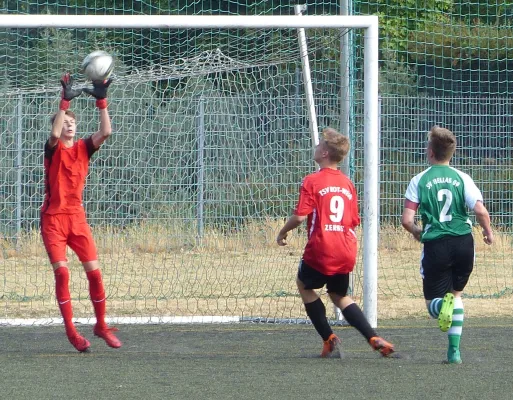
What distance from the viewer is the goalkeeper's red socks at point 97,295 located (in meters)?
6.99

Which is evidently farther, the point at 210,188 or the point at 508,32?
the point at 508,32

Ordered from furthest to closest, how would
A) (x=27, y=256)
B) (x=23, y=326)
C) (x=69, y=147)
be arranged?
(x=27, y=256) → (x=23, y=326) → (x=69, y=147)

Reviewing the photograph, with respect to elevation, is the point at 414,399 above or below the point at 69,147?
below

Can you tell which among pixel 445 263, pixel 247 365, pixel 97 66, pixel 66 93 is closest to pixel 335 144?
pixel 445 263

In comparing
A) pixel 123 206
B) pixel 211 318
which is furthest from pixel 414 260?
pixel 211 318

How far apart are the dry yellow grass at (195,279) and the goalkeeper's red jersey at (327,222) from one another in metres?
2.64

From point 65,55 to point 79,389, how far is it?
6.35m

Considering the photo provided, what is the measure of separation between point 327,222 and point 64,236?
5.95ft

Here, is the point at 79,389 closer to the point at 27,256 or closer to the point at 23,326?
the point at 23,326

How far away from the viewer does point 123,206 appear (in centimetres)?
1098

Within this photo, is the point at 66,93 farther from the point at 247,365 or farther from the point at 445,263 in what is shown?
the point at 445,263

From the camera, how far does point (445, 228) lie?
643 cm

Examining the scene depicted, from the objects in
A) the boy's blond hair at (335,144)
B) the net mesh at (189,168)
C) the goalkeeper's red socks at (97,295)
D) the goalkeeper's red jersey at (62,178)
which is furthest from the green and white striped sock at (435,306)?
the net mesh at (189,168)

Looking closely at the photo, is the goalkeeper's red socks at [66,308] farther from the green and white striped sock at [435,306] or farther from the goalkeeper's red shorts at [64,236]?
the green and white striped sock at [435,306]
